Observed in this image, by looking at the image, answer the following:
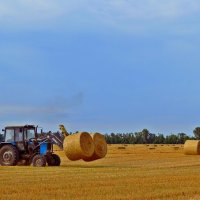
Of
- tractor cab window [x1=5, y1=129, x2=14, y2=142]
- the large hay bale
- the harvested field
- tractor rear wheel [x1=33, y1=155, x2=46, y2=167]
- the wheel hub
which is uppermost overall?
tractor cab window [x1=5, y1=129, x2=14, y2=142]

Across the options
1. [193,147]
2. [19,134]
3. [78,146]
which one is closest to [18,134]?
[19,134]

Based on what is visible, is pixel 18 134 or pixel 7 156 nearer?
pixel 7 156

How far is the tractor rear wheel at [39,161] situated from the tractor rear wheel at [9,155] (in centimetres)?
93

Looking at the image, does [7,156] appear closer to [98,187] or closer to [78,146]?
[78,146]

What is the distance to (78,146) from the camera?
85.5 feet

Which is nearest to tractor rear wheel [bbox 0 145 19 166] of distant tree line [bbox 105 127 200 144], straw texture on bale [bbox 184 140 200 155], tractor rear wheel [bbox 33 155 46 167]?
tractor rear wheel [bbox 33 155 46 167]

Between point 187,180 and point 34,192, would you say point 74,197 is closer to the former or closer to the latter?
point 34,192

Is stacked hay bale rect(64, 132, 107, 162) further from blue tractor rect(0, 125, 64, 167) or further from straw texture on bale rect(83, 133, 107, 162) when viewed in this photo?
blue tractor rect(0, 125, 64, 167)

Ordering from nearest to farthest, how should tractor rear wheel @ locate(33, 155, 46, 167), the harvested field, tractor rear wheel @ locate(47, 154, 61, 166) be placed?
the harvested field < tractor rear wheel @ locate(33, 155, 46, 167) < tractor rear wheel @ locate(47, 154, 61, 166)

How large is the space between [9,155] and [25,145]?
0.81 m

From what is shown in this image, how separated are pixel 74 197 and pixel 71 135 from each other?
534 inches

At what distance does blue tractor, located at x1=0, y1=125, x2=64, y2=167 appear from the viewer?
1025 inches

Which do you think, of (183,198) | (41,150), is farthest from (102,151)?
(183,198)

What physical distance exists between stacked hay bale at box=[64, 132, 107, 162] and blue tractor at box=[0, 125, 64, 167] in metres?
0.61
